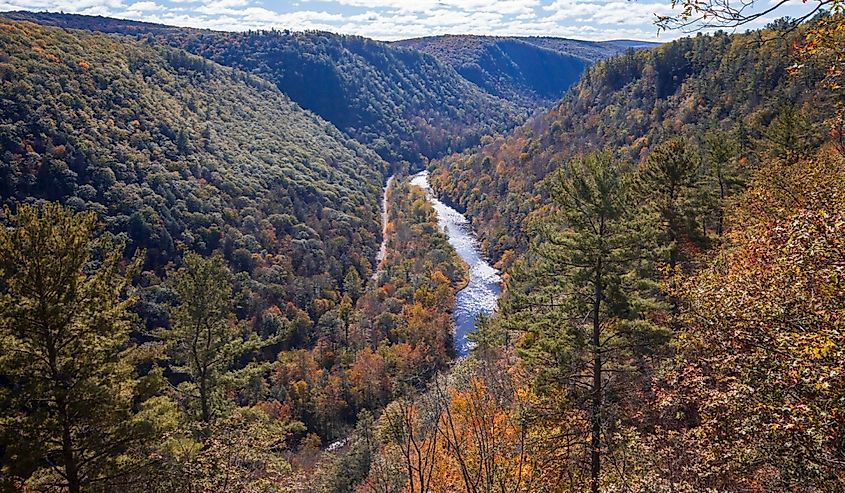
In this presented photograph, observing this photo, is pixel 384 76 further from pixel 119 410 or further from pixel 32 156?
pixel 119 410

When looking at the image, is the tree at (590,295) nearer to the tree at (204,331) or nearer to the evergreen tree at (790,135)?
the tree at (204,331)

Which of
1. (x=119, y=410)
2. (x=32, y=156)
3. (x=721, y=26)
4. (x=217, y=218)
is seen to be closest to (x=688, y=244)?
(x=721, y=26)

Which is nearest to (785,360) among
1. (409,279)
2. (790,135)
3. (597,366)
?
(597,366)

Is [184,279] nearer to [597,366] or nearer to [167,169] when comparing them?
[597,366]

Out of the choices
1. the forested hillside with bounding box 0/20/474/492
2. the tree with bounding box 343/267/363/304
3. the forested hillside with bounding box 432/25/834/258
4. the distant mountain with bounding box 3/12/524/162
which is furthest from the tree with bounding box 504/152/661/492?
the distant mountain with bounding box 3/12/524/162

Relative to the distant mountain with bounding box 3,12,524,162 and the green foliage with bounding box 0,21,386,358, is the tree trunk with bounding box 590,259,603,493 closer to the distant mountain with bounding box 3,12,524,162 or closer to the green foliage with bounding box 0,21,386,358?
the green foliage with bounding box 0,21,386,358

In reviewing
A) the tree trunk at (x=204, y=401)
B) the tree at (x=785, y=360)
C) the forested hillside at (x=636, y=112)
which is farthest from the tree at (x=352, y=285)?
the tree at (x=785, y=360)

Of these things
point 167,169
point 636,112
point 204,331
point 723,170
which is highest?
point 723,170
